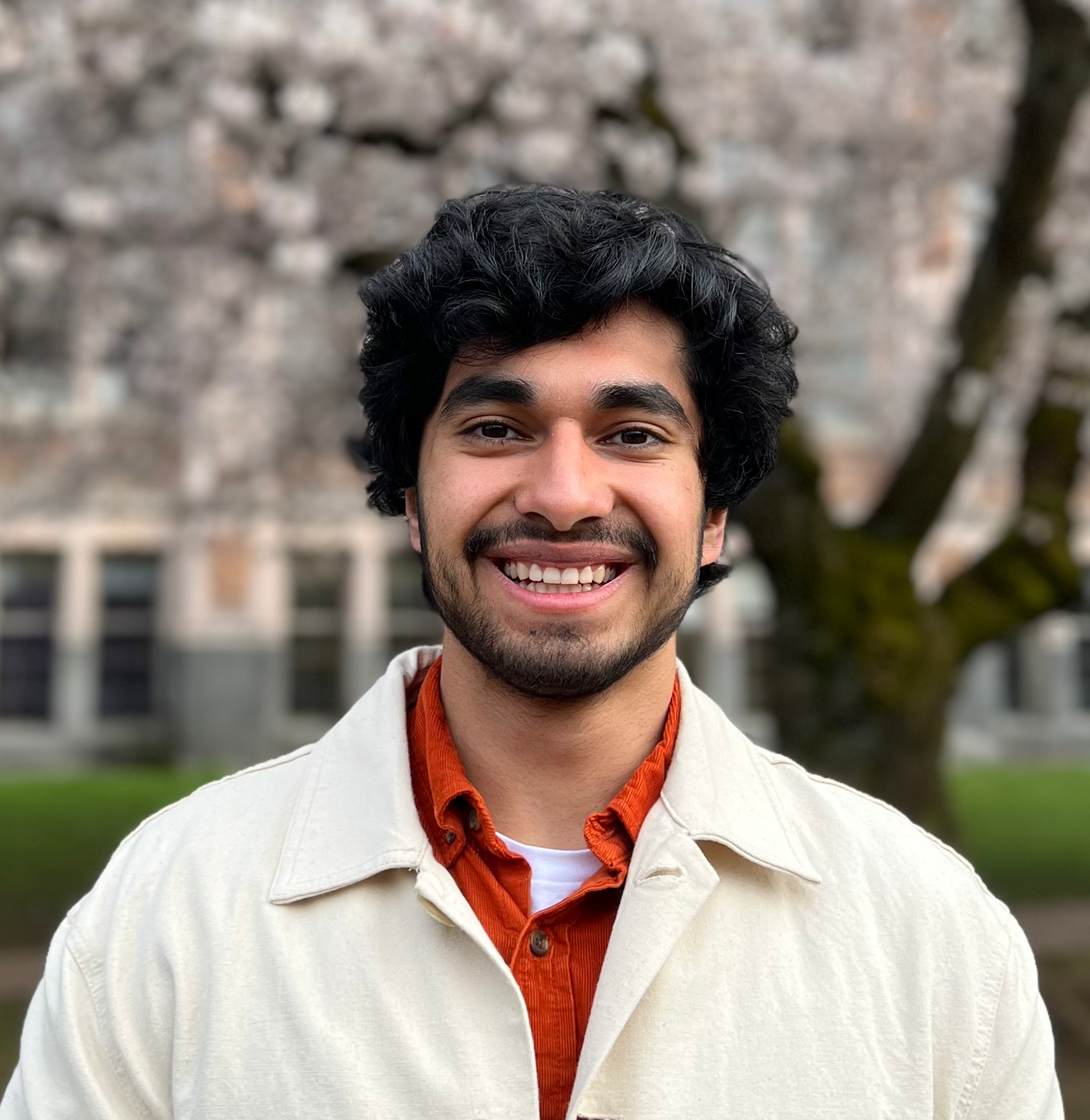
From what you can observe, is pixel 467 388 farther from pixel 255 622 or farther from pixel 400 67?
pixel 255 622

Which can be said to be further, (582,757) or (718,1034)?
(582,757)

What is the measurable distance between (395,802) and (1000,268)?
5.97m

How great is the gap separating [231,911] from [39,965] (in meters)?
6.25

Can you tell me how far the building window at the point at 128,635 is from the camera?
18828mm

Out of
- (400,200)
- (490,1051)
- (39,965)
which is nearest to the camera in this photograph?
(490,1051)

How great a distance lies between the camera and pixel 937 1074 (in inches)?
67.4

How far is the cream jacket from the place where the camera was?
1.63m

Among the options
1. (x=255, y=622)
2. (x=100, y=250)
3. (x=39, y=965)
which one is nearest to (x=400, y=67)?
(x=100, y=250)

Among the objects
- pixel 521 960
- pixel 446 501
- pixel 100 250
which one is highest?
pixel 100 250

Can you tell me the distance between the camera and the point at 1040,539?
23.0ft

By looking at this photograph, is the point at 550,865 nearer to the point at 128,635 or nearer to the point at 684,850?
the point at 684,850

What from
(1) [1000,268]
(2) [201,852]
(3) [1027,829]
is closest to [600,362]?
(2) [201,852]

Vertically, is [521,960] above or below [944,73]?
below

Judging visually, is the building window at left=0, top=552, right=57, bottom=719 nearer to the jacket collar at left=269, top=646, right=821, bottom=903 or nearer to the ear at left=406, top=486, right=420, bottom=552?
the ear at left=406, top=486, right=420, bottom=552
